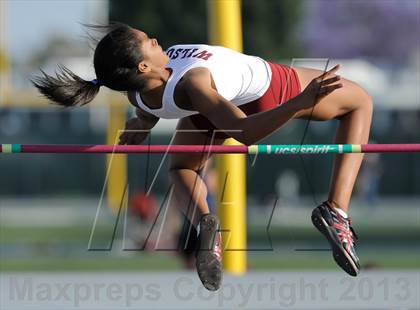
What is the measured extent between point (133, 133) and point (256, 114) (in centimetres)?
108

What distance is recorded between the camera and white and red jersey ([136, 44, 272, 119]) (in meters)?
5.22

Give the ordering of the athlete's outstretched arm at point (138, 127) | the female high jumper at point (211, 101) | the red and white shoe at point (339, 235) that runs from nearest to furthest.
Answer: the female high jumper at point (211, 101)
the red and white shoe at point (339, 235)
the athlete's outstretched arm at point (138, 127)

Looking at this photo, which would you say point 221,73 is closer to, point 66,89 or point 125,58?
point 125,58

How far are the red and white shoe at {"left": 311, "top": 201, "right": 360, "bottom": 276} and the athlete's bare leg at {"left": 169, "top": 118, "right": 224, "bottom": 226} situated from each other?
1.91ft

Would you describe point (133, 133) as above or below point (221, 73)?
below

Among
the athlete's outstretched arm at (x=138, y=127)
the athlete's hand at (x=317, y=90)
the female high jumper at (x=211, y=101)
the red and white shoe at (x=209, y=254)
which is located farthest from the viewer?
the athlete's outstretched arm at (x=138, y=127)

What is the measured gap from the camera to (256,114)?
5.02 meters

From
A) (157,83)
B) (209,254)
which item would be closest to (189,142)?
(157,83)

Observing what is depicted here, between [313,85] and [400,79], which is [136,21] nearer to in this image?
[400,79]

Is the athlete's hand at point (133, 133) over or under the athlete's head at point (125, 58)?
under

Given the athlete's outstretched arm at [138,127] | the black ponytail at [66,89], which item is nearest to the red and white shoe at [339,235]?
the athlete's outstretched arm at [138,127]

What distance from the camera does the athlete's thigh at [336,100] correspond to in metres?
5.51

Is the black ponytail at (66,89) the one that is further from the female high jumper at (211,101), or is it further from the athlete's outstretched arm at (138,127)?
the athlete's outstretched arm at (138,127)

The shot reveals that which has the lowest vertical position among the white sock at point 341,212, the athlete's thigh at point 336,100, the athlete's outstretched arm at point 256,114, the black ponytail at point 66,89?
the white sock at point 341,212
